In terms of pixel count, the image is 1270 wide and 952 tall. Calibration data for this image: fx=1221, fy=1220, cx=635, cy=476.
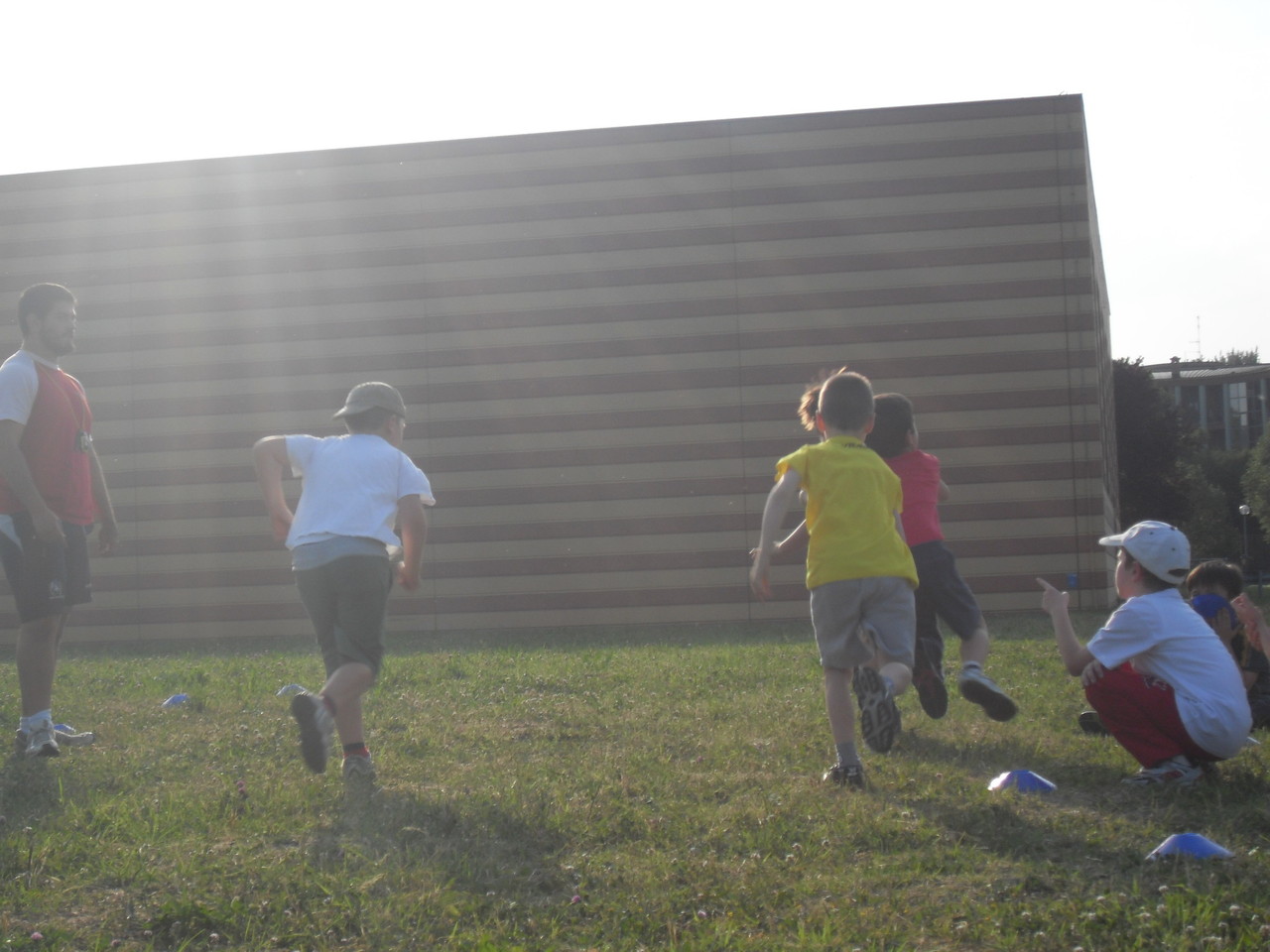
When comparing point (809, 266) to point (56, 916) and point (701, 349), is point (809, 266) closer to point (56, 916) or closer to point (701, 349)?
point (701, 349)

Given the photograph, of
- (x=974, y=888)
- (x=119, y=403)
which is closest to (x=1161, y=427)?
(x=119, y=403)

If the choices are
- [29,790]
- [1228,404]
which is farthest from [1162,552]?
[1228,404]

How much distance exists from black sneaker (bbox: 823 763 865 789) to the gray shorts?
40cm

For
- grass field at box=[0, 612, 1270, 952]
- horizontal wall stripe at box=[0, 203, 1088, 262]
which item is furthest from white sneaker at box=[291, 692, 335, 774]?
horizontal wall stripe at box=[0, 203, 1088, 262]

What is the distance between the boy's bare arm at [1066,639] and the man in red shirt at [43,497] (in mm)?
3918

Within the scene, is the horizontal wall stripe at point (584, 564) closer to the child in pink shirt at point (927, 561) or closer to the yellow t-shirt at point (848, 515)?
the child in pink shirt at point (927, 561)

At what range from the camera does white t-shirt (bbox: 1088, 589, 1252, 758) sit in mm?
3922

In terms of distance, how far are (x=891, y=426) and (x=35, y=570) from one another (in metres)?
3.73

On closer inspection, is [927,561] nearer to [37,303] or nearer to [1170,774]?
[1170,774]

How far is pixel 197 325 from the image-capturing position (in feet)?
45.1

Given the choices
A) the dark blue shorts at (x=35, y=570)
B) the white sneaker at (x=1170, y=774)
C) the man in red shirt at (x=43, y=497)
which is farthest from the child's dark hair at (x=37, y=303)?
the white sneaker at (x=1170, y=774)

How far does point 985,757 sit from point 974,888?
5.45ft

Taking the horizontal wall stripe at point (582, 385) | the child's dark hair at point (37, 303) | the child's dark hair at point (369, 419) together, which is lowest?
the child's dark hair at point (369, 419)

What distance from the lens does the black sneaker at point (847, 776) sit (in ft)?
13.3
